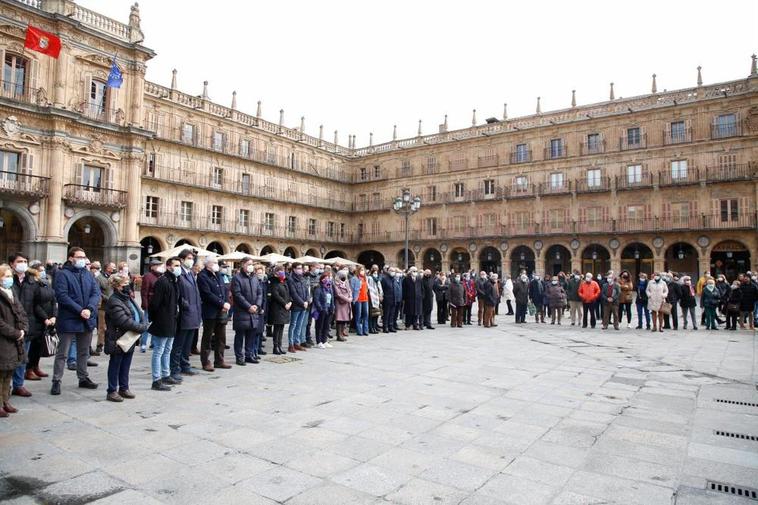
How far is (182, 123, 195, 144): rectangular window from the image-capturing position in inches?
1240

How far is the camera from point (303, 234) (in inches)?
1538

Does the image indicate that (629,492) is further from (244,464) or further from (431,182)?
(431,182)

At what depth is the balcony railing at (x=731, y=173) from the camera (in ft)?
93.1

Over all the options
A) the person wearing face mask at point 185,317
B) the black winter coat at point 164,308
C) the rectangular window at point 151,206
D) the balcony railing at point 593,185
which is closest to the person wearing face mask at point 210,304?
the person wearing face mask at point 185,317

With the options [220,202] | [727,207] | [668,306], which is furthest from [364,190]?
[668,306]

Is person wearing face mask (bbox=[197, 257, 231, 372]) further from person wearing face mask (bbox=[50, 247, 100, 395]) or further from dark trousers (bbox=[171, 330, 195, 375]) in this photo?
person wearing face mask (bbox=[50, 247, 100, 395])

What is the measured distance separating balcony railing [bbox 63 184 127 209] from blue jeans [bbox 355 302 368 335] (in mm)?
17107

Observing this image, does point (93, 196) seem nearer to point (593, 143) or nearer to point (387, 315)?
point (387, 315)

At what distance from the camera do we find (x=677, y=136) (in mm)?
30766

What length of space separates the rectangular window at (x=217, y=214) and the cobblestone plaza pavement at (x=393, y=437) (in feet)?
88.2

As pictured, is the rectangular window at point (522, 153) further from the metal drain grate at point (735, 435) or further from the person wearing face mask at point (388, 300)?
the metal drain grate at point (735, 435)

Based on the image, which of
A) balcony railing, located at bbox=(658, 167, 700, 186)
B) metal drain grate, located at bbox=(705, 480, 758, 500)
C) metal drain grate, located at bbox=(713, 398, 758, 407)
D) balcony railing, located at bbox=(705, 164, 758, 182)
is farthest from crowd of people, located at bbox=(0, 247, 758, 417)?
balcony railing, located at bbox=(658, 167, 700, 186)

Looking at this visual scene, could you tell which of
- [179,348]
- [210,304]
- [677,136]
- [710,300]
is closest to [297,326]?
[210,304]

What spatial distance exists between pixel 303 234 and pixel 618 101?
2422cm
